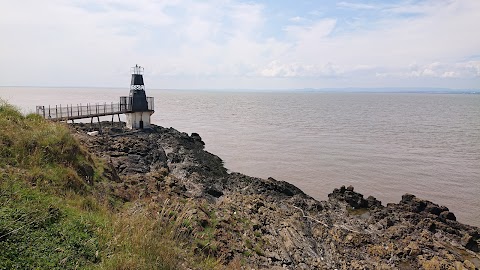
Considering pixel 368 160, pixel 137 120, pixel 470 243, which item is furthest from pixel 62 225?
pixel 137 120

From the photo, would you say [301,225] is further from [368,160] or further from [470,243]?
[368,160]

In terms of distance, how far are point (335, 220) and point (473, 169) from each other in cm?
2069

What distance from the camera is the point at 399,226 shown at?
16.8 metres

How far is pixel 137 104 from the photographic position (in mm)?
37688

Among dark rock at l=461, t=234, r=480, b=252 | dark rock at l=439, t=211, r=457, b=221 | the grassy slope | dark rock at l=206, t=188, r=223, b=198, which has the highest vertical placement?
the grassy slope

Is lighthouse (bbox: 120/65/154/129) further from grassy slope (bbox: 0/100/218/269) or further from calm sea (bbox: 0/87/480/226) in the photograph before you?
grassy slope (bbox: 0/100/218/269)

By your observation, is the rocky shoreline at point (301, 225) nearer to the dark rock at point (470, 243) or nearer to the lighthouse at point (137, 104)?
the dark rock at point (470, 243)

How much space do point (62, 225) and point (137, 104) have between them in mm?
32535

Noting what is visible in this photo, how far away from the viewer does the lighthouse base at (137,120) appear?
38219 millimetres

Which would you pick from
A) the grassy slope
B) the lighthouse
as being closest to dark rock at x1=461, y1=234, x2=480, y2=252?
the grassy slope

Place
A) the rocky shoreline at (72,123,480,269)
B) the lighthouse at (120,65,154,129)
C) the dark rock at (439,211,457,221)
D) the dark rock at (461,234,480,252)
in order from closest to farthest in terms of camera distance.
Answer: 1. the rocky shoreline at (72,123,480,269)
2. the dark rock at (461,234,480,252)
3. the dark rock at (439,211,457,221)
4. the lighthouse at (120,65,154,129)

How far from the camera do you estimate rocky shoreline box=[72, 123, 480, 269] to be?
12.1m

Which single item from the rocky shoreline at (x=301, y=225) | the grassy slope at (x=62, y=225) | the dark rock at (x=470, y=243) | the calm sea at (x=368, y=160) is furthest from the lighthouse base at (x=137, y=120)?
the dark rock at (x=470, y=243)

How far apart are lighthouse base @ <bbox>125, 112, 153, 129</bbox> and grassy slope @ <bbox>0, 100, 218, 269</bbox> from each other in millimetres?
27668
